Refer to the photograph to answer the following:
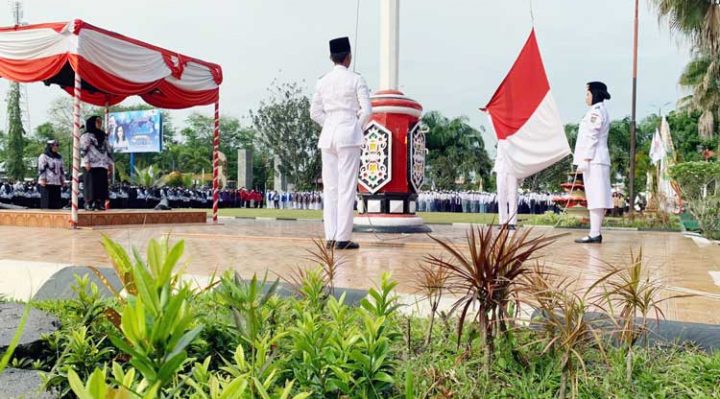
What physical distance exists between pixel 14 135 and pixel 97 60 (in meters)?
41.8

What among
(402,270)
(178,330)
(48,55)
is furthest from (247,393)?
(48,55)

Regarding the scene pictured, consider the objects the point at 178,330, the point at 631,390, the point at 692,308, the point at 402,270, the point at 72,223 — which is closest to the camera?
the point at 178,330

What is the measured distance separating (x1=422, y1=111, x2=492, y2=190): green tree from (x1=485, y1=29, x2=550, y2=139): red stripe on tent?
119 ft

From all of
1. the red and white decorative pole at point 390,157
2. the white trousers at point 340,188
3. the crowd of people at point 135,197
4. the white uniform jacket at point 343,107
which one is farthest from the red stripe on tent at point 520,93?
the crowd of people at point 135,197

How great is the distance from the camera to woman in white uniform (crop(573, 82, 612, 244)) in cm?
662

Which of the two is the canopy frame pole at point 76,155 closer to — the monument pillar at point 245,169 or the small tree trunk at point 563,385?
the small tree trunk at point 563,385

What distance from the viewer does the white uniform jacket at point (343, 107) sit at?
5.52 metres

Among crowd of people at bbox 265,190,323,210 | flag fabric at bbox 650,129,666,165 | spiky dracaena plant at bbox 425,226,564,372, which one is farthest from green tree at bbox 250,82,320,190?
spiky dracaena plant at bbox 425,226,564,372

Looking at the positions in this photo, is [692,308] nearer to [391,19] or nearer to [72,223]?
[391,19]

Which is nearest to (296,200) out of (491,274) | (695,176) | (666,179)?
(666,179)

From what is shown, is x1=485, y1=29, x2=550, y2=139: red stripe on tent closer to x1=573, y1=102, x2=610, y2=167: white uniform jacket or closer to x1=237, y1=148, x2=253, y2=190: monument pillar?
x1=573, y1=102, x2=610, y2=167: white uniform jacket

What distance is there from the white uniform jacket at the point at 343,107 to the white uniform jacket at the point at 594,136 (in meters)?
2.80

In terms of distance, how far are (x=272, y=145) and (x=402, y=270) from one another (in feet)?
103

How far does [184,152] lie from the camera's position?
57.8 metres
